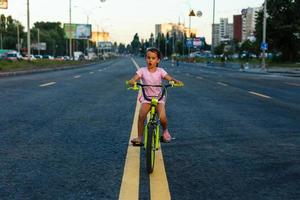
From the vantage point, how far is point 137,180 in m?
5.12

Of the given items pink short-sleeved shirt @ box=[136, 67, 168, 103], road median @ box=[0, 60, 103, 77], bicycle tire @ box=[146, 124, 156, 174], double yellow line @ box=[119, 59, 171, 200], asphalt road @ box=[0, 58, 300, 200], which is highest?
pink short-sleeved shirt @ box=[136, 67, 168, 103]

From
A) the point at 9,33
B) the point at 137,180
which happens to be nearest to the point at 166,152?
the point at 137,180

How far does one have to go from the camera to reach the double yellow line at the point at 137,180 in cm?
457

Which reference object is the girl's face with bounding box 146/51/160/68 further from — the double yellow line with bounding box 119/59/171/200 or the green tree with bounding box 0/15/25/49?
the green tree with bounding box 0/15/25/49

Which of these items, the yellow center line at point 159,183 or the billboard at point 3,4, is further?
the billboard at point 3,4

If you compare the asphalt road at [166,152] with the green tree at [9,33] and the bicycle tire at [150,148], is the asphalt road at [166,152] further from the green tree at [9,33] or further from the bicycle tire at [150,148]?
the green tree at [9,33]

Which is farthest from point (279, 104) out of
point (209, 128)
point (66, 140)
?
point (66, 140)

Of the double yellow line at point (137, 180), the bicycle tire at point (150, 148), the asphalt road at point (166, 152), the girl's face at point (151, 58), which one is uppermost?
the girl's face at point (151, 58)

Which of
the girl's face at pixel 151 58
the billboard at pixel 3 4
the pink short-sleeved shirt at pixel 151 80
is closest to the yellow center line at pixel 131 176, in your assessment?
the pink short-sleeved shirt at pixel 151 80

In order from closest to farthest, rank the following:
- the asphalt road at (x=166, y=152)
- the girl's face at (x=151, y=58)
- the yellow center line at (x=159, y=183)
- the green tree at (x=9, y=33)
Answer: the yellow center line at (x=159, y=183)
the asphalt road at (x=166, y=152)
the girl's face at (x=151, y=58)
the green tree at (x=9, y=33)

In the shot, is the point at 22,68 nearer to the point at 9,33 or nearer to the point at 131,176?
the point at 131,176

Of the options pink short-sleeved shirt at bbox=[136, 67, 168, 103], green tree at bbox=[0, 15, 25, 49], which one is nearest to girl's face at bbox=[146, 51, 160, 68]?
pink short-sleeved shirt at bbox=[136, 67, 168, 103]

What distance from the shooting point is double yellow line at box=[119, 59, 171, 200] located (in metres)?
4.57

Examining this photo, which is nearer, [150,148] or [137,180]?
[137,180]
